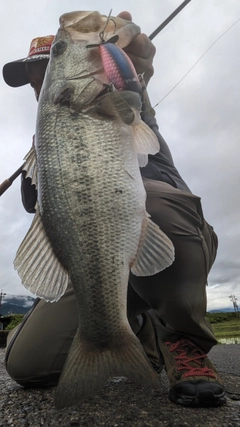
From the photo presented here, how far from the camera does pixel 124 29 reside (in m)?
2.35

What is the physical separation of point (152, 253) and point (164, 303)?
0.49 m

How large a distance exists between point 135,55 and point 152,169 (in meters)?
0.92

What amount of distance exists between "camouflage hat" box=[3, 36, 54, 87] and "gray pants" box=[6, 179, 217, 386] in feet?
6.06

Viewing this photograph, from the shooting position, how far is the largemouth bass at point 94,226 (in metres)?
1.68

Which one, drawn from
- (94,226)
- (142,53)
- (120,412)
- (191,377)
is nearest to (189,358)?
(191,377)

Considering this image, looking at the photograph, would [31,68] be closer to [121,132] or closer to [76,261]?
[121,132]

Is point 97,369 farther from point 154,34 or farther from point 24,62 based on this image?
point 154,34

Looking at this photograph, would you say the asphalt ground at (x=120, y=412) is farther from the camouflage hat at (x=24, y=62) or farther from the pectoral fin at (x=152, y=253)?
the camouflage hat at (x=24, y=62)

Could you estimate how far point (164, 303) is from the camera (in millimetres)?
2193

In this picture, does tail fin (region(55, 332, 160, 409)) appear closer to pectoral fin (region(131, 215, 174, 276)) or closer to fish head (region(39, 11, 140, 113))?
pectoral fin (region(131, 215, 174, 276))

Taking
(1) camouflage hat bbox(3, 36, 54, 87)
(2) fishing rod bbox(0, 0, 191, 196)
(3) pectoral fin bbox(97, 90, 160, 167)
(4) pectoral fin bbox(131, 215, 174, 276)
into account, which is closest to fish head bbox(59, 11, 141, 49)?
(3) pectoral fin bbox(97, 90, 160, 167)

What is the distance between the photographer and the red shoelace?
6.81ft

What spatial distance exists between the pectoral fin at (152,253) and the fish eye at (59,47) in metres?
1.37

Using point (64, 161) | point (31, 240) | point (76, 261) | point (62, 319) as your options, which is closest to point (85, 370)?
point (76, 261)
